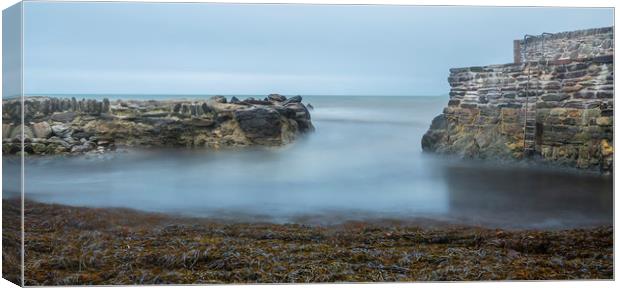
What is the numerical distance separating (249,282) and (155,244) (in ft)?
2.36

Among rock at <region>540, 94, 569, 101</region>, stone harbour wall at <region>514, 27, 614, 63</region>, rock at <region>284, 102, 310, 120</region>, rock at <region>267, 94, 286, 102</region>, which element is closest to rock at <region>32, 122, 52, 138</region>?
rock at <region>267, 94, 286, 102</region>

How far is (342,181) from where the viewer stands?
6.01 metres

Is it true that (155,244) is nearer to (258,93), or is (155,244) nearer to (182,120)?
(182,120)

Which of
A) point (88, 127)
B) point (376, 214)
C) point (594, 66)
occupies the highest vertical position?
point (594, 66)

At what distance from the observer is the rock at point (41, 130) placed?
580 cm

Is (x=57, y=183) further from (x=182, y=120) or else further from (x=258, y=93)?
(x=258, y=93)

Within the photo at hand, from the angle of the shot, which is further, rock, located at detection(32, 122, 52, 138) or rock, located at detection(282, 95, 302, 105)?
A: rock, located at detection(282, 95, 302, 105)

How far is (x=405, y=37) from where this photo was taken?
240 inches

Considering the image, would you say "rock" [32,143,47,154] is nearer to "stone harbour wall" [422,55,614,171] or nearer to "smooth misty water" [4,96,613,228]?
"smooth misty water" [4,96,613,228]

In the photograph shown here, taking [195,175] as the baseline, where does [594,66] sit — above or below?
above

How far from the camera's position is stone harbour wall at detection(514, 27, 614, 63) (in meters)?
6.12

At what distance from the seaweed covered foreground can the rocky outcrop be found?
1.57 ft

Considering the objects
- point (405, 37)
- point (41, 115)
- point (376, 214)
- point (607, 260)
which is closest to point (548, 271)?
point (607, 260)

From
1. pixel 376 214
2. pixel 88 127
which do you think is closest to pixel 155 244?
pixel 88 127
